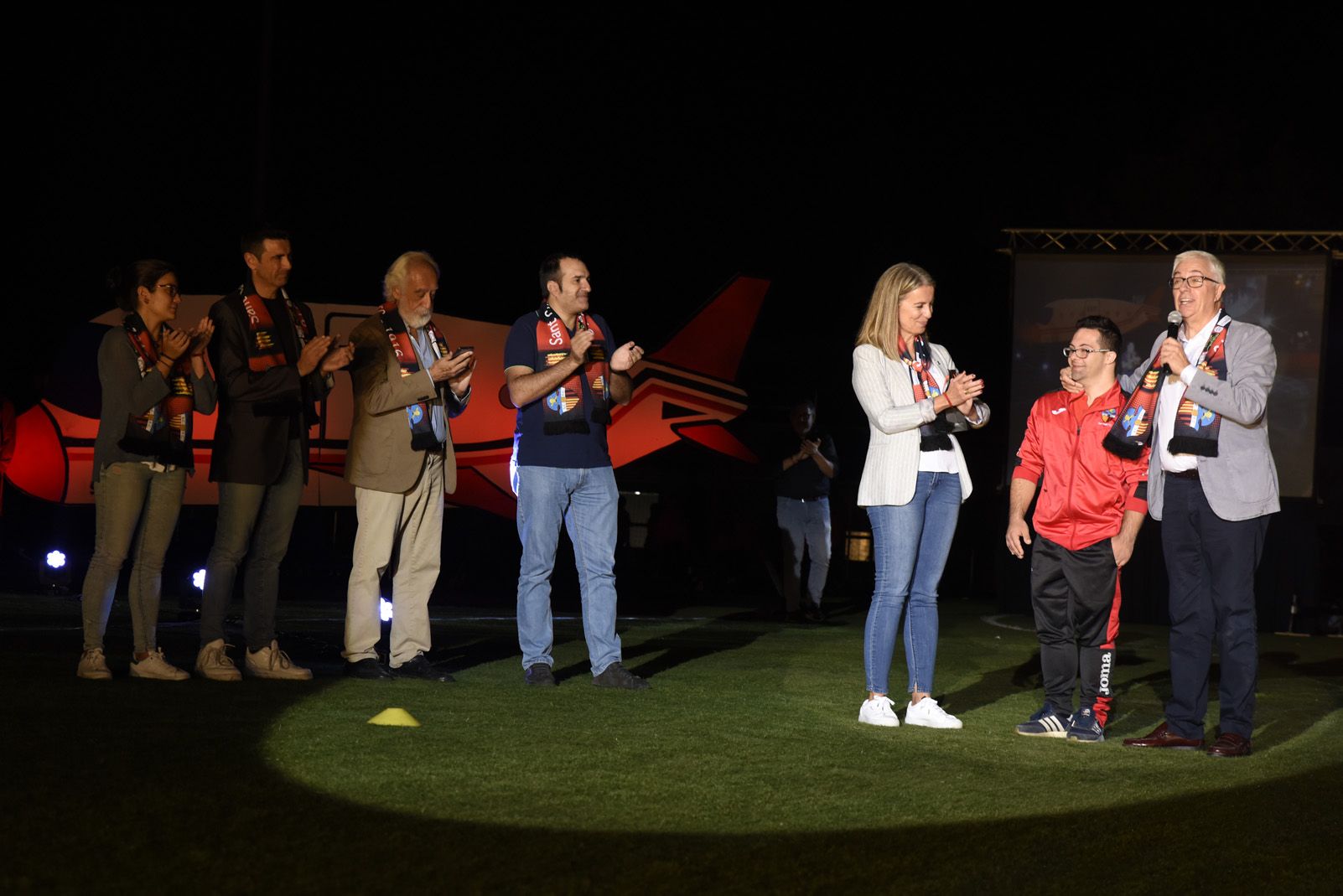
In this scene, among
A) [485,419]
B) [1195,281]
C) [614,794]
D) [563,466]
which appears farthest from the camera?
[485,419]

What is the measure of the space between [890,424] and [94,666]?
309 cm

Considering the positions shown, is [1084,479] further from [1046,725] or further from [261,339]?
[261,339]

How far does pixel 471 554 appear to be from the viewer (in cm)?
1277

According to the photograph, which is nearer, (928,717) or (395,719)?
(395,719)

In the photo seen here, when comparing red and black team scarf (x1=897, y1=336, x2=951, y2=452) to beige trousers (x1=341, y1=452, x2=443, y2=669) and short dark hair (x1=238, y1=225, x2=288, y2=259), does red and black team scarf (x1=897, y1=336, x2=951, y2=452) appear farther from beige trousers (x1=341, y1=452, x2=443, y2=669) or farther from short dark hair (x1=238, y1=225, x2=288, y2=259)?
short dark hair (x1=238, y1=225, x2=288, y2=259)

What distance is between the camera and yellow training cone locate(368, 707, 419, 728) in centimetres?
416

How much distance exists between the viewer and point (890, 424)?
15.1 feet

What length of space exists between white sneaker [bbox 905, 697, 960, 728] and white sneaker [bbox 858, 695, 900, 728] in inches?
2.3

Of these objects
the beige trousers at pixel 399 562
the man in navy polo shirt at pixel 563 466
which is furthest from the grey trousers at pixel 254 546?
the man in navy polo shirt at pixel 563 466

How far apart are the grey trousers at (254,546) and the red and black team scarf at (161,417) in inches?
9.8

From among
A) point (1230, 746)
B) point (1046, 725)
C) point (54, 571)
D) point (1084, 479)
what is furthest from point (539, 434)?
point (54, 571)

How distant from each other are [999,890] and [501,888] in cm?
96

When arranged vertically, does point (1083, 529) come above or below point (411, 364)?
below

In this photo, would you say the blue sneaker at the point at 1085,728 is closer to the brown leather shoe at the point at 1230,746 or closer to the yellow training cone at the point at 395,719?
the brown leather shoe at the point at 1230,746
